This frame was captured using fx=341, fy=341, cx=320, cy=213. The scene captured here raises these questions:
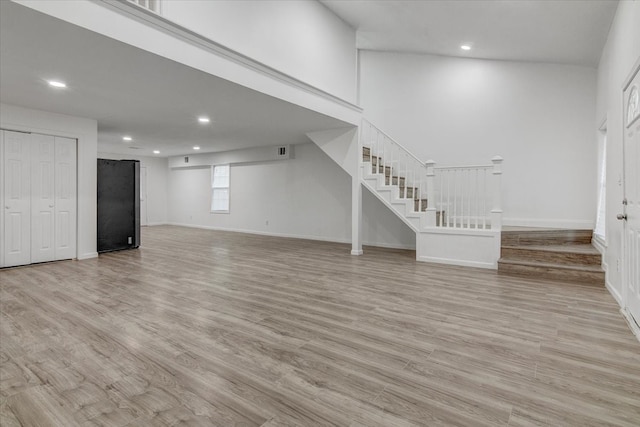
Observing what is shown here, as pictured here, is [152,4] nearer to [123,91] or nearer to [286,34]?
[123,91]

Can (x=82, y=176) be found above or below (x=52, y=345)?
above

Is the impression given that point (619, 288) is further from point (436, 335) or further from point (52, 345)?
point (52, 345)

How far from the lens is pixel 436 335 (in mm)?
2666

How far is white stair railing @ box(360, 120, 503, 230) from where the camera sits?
569 cm

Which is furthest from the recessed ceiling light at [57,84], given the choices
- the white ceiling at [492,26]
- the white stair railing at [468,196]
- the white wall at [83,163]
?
the white stair railing at [468,196]

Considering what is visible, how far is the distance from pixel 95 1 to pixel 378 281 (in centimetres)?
403

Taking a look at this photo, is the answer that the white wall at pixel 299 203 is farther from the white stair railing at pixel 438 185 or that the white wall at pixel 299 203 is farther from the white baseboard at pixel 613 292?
the white baseboard at pixel 613 292

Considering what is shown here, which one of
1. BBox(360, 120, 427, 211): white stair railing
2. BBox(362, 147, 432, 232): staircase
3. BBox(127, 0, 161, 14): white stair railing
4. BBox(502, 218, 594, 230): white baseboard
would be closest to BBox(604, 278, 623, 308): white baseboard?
BBox(502, 218, 594, 230): white baseboard

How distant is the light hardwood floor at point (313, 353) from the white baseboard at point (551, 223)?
2.01 m

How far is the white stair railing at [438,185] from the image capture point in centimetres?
569

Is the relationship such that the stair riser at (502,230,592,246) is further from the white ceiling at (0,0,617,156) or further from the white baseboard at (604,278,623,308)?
the white ceiling at (0,0,617,156)

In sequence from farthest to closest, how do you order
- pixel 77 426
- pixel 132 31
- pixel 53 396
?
pixel 132 31, pixel 53 396, pixel 77 426

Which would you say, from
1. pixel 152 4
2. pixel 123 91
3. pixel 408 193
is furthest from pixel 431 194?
pixel 123 91

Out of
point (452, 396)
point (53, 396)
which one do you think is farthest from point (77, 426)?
point (452, 396)
